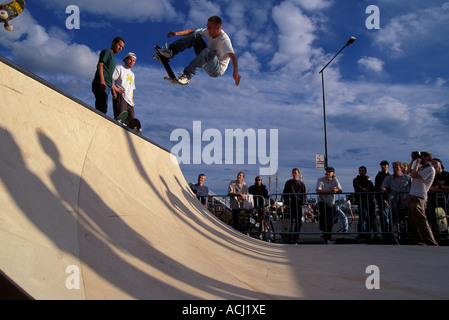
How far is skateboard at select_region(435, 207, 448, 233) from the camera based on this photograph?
22.6 ft

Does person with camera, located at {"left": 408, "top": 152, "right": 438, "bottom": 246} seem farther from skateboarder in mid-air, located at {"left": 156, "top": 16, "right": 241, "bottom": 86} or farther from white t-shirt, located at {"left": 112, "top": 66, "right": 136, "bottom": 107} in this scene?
white t-shirt, located at {"left": 112, "top": 66, "right": 136, "bottom": 107}

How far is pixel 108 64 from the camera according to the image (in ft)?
17.4

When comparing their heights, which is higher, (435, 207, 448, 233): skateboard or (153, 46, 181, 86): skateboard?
(153, 46, 181, 86): skateboard

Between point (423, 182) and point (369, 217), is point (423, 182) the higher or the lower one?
the higher one

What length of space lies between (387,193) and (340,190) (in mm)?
1036

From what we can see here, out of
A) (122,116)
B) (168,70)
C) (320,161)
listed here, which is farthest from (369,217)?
(320,161)

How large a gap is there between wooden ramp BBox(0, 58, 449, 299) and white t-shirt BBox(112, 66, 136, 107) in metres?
2.20

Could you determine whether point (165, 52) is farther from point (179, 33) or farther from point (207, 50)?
point (207, 50)

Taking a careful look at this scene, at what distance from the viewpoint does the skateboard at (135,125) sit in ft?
19.5

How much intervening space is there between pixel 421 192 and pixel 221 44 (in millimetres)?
4915

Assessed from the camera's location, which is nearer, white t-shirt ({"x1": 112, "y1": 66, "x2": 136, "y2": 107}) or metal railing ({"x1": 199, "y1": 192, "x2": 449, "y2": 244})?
white t-shirt ({"x1": 112, "y1": 66, "x2": 136, "y2": 107})

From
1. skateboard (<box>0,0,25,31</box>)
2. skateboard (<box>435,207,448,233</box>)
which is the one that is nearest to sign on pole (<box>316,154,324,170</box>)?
skateboard (<box>435,207,448,233</box>)

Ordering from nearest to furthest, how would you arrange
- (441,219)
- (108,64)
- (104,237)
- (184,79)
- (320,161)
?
(104,237), (184,79), (108,64), (441,219), (320,161)
